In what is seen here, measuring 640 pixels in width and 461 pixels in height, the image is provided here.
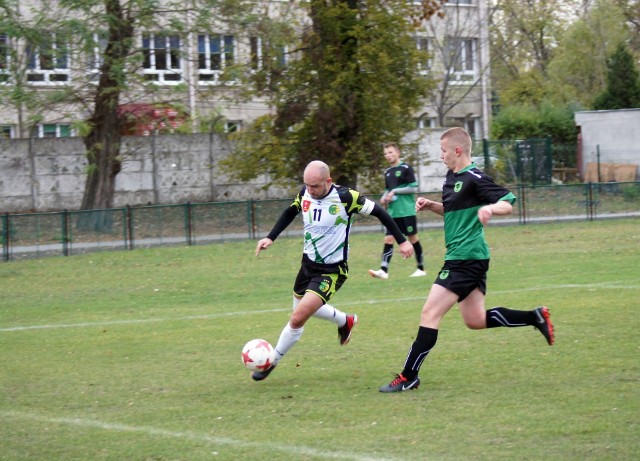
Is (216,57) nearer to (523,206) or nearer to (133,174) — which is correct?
(133,174)

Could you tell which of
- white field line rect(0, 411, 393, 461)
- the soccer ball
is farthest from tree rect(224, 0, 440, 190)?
white field line rect(0, 411, 393, 461)

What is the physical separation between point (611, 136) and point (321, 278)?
32.1 m

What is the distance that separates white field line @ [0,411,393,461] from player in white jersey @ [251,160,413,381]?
173 centimetres

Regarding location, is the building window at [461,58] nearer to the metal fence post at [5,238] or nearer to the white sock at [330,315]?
the metal fence post at [5,238]

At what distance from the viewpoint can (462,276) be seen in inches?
300

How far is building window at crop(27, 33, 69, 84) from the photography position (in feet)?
80.3

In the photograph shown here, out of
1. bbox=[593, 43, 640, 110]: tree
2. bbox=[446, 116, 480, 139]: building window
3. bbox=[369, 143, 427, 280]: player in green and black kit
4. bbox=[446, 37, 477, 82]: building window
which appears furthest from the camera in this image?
bbox=[446, 116, 480, 139]: building window

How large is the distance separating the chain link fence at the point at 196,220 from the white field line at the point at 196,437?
1451 cm

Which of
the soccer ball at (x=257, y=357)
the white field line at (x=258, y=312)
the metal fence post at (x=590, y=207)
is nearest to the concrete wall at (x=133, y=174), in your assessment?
the metal fence post at (x=590, y=207)

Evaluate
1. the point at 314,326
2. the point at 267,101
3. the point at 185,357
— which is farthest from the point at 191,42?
the point at 185,357

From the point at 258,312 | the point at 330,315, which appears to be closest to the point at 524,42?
the point at 258,312

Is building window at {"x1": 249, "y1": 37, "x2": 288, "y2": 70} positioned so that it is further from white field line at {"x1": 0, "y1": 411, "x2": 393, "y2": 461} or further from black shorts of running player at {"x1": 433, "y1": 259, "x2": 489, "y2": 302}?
white field line at {"x1": 0, "y1": 411, "x2": 393, "y2": 461}

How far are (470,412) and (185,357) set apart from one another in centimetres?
371

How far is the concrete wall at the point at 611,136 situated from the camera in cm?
3669
